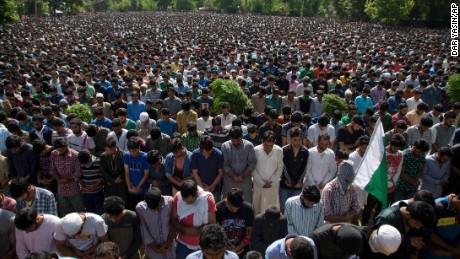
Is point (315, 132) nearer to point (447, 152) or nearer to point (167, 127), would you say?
point (447, 152)

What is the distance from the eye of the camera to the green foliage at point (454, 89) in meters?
8.87

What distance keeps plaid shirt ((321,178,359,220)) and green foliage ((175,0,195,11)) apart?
83.7 meters

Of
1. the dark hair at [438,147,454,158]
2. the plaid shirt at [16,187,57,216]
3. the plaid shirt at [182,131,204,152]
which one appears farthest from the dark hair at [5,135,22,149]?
the dark hair at [438,147,454,158]

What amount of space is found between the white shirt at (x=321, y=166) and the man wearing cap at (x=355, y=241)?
175 cm

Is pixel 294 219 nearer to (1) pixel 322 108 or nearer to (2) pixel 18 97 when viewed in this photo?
(1) pixel 322 108

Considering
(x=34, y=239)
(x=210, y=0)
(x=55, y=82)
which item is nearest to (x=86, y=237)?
(x=34, y=239)

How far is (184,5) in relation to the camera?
83125 millimetres

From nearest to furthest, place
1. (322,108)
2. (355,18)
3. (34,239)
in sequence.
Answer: (34,239) → (322,108) → (355,18)

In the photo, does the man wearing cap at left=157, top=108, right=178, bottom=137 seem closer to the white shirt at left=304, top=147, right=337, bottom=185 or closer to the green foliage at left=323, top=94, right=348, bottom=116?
the white shirt at left=304, top=147, right=337, bottom=185

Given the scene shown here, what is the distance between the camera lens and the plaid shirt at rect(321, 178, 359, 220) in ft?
14.8

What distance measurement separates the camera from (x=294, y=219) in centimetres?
411

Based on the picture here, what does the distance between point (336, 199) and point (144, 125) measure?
3579 millimetres

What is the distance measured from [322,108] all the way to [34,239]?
5970 millimetres

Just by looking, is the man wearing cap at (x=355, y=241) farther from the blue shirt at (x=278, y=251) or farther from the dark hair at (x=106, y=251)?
the dark hair at (x=106, y=251)
